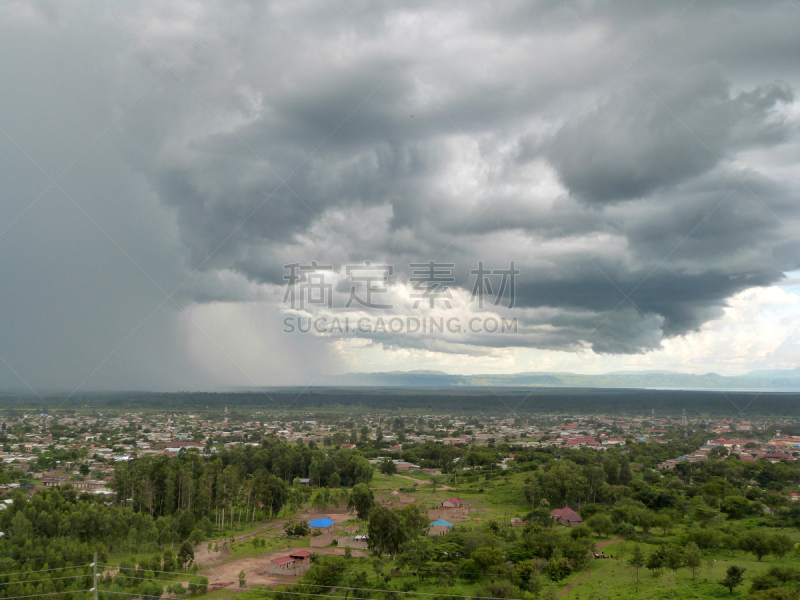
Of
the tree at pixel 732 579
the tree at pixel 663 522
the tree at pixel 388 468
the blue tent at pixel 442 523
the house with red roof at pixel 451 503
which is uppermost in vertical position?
the tree at pixel 732 579

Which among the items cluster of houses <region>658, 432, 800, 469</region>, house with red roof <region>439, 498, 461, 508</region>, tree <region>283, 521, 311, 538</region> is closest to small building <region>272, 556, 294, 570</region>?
tree <region>283, 521, 311, 538</region>

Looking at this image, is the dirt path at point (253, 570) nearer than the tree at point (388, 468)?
Yes

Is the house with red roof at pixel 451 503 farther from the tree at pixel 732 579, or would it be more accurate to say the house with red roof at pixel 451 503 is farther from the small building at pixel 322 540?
the tree at pixel 732 579

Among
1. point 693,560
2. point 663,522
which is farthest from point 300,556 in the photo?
point 663,522

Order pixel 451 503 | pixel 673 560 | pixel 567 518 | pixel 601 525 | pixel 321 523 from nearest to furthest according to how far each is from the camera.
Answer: pixel 673 560
pixel 601 525
pixel 321 523
pixel 567 518
pixel 451 503

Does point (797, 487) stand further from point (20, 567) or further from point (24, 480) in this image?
point (24, 480)

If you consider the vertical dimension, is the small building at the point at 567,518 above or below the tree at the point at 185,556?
below

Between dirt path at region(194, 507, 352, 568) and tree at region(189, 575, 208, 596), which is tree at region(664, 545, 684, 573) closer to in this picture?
dirt path at region(194, 507, 352, 568)

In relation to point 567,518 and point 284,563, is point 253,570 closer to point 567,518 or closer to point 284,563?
point 284,563

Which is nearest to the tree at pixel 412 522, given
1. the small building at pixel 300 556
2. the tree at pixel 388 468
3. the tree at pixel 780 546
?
the small building at pixel 300 556

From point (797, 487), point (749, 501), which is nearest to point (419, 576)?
point (749, 501)

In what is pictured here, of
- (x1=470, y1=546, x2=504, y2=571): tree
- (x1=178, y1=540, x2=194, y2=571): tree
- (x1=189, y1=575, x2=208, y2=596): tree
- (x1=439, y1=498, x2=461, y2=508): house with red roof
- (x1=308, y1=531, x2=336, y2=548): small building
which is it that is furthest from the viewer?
(x1=439, y1=498, x2=461, y2=508): house with red roof
